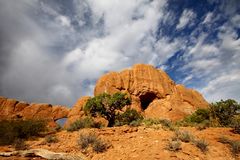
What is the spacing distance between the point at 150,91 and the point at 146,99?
2494mm

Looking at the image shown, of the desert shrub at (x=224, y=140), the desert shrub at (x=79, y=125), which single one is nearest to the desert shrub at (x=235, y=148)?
the desert shrub at (x=224, y=140)

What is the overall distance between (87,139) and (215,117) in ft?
48.8

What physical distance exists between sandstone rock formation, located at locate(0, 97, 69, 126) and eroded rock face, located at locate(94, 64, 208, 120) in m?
13.0

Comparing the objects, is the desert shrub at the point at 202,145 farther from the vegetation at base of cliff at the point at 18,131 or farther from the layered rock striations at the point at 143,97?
the layered rock striations at the point at 143,97

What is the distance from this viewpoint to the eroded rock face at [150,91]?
3941 cm

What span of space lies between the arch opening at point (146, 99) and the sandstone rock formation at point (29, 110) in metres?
18.0

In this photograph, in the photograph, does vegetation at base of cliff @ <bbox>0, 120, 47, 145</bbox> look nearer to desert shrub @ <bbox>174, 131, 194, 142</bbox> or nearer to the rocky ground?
the rocky ground

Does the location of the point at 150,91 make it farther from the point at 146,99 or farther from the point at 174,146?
the point at 174,146

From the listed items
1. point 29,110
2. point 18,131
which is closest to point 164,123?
point 18,131

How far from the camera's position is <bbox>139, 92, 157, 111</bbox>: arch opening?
42.0m

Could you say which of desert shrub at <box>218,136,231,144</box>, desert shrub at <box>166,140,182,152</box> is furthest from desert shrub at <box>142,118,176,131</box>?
desert shrub at <box>166,140,182,152</box>

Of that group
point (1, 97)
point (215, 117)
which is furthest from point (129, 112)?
point (1, 97)

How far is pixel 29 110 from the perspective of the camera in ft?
149

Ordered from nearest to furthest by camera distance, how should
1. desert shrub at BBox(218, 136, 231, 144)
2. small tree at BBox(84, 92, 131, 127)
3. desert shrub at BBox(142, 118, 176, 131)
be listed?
1. desert shrub at BBox(218, 136, 231, 144)
2. desert shrub at BBox(142, 118, 176, 131)
3. small tree at BBox(84, 92, 131, 127)
